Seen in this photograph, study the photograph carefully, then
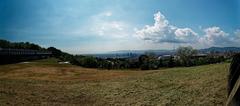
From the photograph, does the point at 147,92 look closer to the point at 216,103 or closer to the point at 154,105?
Answer: the point at 154,105

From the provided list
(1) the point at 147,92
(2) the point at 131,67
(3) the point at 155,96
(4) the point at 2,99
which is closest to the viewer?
(4) the point at 2,99

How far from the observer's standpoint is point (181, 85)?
55.7 ft

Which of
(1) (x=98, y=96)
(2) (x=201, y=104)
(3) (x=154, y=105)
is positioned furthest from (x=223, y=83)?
(1) (x=98, y=96)

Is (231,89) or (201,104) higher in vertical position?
(231,89)

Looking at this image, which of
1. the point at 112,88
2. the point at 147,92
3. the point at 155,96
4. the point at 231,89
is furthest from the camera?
the point at 112,88

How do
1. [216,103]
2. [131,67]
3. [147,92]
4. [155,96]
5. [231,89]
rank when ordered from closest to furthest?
1. [231,89]
2. [216,103]
3. [155,96]
4. [147,92]
5. [131,67]

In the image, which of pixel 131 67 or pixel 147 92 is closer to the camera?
pixel 147 92

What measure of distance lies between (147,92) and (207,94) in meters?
Answer: 3.80

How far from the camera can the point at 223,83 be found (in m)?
14.4

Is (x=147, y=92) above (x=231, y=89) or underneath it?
underneath

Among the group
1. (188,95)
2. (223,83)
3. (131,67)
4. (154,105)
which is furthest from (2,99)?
(131,67)

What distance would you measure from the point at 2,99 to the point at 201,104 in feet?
28.0

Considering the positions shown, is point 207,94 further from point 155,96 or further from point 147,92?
point 147,92

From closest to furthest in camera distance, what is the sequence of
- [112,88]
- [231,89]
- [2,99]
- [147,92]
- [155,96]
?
[231,89] < [2,99] < [155,96] < [147,92] < [112,88]
